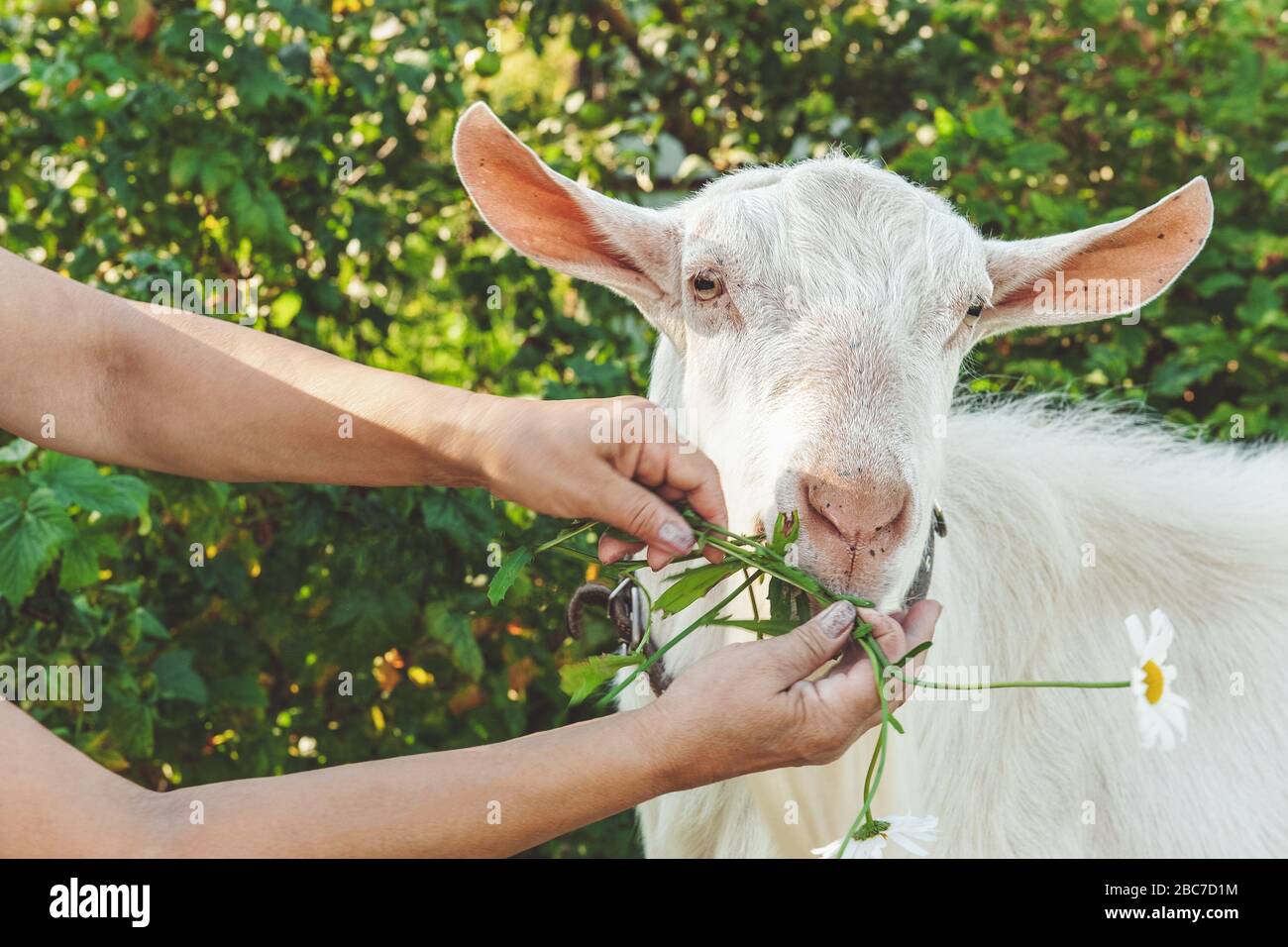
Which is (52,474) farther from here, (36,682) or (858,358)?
(858,358)

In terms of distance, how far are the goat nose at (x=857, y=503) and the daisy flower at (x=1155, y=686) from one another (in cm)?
40

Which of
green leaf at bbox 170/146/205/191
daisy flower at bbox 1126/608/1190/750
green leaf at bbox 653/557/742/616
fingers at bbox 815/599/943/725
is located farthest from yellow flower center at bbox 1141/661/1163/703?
green leaf at bbox 170/146/205/191

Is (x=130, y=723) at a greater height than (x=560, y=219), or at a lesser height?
lesser

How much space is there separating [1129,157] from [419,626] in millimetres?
3153

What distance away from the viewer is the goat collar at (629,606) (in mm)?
2570

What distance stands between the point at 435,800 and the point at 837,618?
667 millimetres

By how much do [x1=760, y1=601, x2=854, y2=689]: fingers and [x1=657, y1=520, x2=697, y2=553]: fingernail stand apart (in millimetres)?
205

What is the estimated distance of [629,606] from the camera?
2629mm

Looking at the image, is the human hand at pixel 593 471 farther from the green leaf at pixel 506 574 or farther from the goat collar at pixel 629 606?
the goat collar at pixel 629 606

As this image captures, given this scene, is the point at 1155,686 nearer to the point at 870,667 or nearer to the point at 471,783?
the point at 870,667

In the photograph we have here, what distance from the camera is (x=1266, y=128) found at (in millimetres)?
4863

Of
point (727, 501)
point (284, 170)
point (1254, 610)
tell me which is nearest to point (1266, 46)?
point (1254, 610)

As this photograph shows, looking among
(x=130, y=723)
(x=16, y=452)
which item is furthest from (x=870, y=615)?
(x=130, y=723)

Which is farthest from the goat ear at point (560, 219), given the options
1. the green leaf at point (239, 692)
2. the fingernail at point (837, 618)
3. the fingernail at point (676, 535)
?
the green leaf at point (239, 692)
